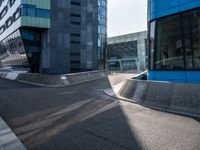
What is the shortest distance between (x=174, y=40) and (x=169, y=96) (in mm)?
3340

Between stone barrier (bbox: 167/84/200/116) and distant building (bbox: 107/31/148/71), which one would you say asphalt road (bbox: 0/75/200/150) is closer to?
stone barrier (bbox: 167/84/200/116)

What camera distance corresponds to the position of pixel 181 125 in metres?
7.50

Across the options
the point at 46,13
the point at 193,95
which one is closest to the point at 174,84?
the point at 193,95

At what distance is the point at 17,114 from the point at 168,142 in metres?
6.53

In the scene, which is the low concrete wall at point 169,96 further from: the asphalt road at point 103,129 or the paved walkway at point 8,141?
the paved walkway at point 8,141

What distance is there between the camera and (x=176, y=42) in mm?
11883

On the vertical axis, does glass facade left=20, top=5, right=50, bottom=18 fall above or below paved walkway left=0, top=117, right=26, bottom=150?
above

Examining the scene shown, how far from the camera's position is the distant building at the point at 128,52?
74000 mm

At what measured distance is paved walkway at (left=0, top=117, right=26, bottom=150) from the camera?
19.3 feet

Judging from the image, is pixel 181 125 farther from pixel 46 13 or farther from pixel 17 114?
pixel 46 13

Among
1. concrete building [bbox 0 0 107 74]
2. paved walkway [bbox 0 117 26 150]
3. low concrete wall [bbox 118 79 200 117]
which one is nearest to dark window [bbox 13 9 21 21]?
concrete building [bbox 0 0 107 74]

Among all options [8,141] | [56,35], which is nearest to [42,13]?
[56,35]

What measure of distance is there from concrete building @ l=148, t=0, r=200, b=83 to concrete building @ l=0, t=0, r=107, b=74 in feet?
92.7

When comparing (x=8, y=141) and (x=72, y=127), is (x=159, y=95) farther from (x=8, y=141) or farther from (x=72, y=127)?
(x=8, y=141)
